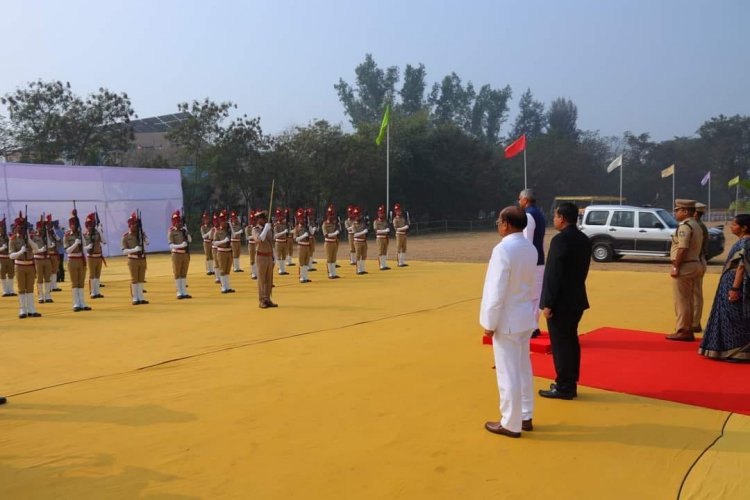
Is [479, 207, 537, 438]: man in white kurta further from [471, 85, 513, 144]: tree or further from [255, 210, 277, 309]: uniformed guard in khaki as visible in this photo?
[471, 85, 513, 144]: tree

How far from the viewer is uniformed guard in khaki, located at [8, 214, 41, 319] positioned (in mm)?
9859

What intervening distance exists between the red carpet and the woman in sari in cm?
12

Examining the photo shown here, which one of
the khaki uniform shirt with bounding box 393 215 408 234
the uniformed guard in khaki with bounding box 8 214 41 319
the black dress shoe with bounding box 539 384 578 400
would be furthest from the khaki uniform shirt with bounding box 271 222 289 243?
the black dress shoe with bounding box 539 384 578 400

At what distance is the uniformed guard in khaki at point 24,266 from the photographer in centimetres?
986

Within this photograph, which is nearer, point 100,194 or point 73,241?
point 73,241

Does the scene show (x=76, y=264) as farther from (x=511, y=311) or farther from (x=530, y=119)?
(x=530, y=119)

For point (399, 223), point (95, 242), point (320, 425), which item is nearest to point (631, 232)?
point (399, 223)

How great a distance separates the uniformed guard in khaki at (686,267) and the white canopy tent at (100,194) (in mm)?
19173

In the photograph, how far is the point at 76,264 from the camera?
35.3 feet

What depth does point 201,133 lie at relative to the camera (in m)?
30.3

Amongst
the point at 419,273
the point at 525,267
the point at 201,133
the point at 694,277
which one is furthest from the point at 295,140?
the point at 525,267

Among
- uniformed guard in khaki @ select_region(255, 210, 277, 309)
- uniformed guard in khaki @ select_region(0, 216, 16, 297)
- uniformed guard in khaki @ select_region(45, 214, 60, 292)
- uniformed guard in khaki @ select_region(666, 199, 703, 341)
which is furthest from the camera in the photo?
uniformed guard in khaki @ select_region(45, 214, 60, 292)

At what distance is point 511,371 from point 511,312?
404mm

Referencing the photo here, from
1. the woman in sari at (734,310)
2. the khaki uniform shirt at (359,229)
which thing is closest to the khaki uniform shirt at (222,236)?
the khaki uniform shirt at (359,229)
